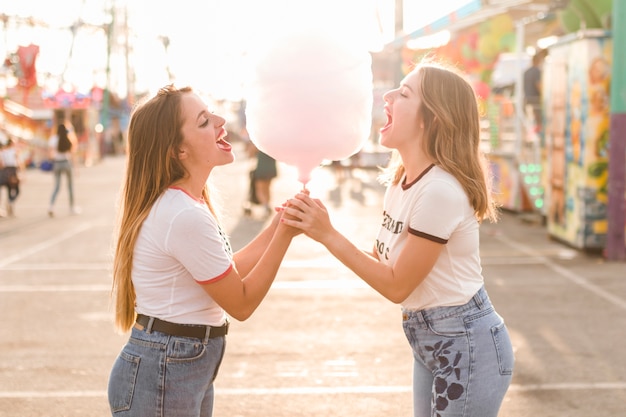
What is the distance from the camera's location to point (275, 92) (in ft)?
8.85

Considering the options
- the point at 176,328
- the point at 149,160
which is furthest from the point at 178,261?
the point at 149,160

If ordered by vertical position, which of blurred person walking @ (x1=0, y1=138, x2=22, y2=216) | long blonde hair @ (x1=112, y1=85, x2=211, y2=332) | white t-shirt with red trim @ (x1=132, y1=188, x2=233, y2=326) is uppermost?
long blonde hair @ (x1=112, y1=85, x2=211, y2=332)

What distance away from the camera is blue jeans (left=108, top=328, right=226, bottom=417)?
8.61 ft

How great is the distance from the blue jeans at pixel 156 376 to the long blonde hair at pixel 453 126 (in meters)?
0.99

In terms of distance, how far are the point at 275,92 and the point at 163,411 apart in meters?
1.09

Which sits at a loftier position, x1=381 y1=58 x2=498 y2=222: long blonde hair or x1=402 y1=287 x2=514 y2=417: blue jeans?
x1=381 y1=58 x2=498 y2=222: long blonde hair

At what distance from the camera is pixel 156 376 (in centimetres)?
262

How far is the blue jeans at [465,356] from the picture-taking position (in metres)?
2.69

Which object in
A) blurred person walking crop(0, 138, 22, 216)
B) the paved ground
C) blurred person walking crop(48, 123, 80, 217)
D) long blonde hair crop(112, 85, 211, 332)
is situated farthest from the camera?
blurred person walking crop(0, 138, 22, 216)

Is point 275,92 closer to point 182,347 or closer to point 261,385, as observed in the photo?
point 182,347

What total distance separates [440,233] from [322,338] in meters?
3.72

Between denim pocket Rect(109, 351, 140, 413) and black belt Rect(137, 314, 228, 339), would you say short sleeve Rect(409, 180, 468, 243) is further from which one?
denim pocket Rect(109, 351, 140, 413)

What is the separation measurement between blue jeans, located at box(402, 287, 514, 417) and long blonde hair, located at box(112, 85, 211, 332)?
0.96 metres

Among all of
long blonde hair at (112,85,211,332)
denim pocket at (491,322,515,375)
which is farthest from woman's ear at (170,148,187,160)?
denim pocket at (491,322,515,375)
